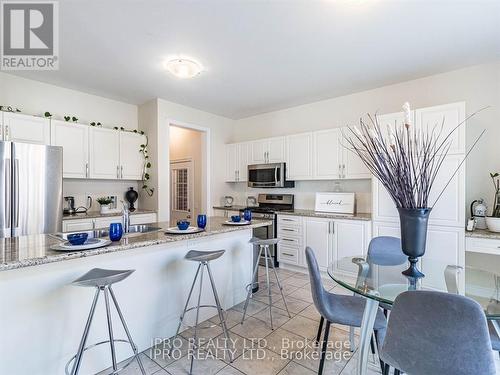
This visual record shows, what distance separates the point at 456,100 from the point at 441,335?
320 cm

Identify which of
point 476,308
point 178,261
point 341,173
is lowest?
point 178,261

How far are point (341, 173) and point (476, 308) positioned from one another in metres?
3.02

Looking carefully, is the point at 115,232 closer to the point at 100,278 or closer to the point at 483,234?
the point at 100,278

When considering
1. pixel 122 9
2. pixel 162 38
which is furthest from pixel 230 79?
pixel 122 9

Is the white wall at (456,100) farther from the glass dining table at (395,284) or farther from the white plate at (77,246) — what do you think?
the white plate at (77,246)

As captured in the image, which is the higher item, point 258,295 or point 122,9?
point 122,9

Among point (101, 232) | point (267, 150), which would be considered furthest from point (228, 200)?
point (101, 232)

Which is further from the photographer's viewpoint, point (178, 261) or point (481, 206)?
point (481, 206)

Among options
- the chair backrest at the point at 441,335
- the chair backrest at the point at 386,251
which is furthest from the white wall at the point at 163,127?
the chair backrest at the point at 441,335

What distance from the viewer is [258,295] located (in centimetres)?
310

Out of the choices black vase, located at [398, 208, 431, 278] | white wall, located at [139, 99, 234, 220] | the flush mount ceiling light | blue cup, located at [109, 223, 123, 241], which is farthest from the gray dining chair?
white wall, located at [139, 99, 234, 220]

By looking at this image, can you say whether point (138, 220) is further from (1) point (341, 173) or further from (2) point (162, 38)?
(1) point (341, 173)

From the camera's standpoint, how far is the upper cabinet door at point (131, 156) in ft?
13.5

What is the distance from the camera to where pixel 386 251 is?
2.29 m
